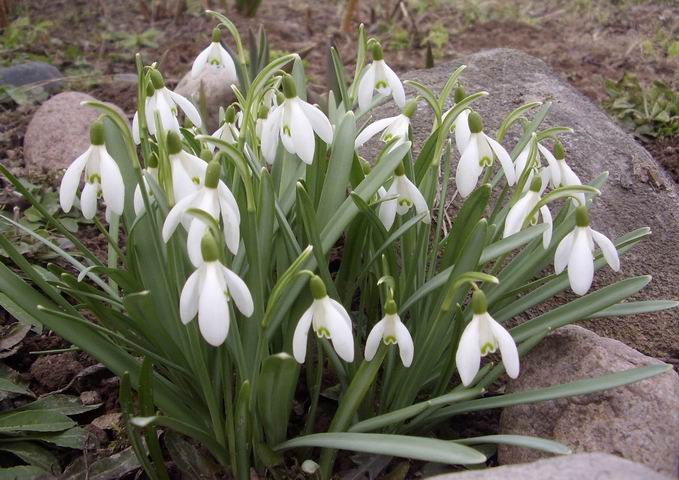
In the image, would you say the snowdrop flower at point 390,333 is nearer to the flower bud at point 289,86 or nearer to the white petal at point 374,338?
the white petal at point 374,338

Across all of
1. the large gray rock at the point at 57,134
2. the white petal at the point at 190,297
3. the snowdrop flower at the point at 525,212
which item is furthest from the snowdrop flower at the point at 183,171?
the large gray rock at the point at 57,134

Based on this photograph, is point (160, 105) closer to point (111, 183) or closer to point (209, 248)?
point (111, 183)

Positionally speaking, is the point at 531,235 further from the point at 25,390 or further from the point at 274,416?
the point at 25,390

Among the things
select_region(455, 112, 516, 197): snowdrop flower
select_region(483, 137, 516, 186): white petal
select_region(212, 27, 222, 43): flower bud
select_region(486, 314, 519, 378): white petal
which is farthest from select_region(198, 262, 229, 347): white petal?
select_region(212, 27, 222, 43): flower bud

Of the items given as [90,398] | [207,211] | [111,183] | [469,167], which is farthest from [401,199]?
[90,398]

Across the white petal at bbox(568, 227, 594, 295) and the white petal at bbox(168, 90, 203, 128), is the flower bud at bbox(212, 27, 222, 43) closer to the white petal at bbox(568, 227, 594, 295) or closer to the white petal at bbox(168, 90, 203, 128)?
the white petal at bbox(168, 90, 203, 128)

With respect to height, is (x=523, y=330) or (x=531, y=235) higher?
(x=531, y=235)

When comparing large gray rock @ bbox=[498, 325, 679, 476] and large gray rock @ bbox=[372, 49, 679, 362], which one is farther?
large gray rock @ bbox=[372, 49, 679, 362]

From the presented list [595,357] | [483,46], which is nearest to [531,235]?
[595,357]
